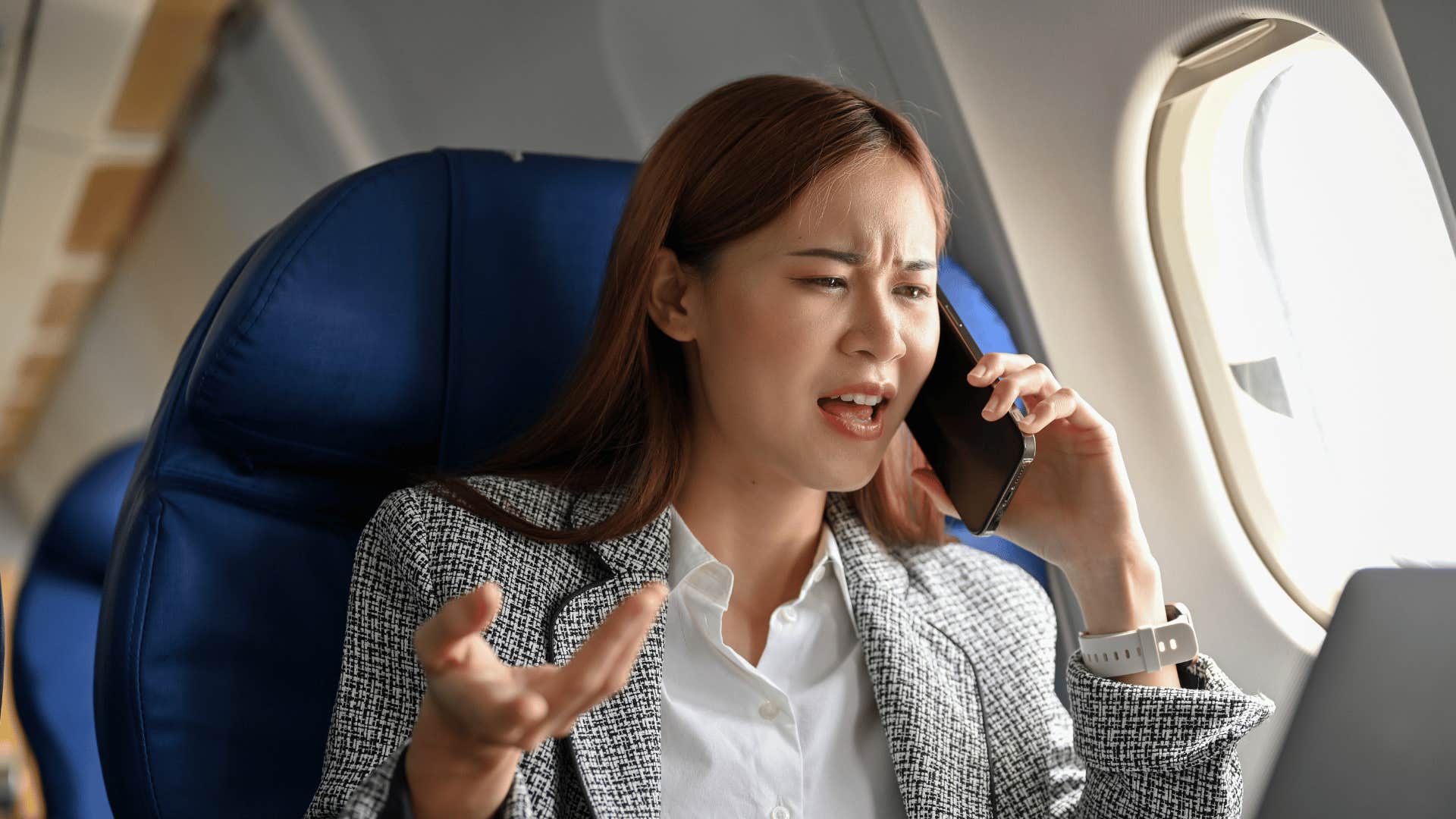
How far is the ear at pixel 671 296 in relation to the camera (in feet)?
4.81

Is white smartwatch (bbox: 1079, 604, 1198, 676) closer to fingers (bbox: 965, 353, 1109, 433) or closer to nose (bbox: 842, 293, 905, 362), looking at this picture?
fingers (bbox: 965, 353, 1109, 433)

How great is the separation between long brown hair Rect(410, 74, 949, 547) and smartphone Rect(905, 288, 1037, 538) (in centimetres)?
15

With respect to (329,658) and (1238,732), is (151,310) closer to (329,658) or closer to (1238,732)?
(329,658)

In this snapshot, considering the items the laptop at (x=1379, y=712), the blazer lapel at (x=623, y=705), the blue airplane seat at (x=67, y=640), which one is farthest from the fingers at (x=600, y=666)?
the blue airplane seat at (x=67, y=640)

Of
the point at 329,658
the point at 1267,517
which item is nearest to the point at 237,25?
the point at 329,658

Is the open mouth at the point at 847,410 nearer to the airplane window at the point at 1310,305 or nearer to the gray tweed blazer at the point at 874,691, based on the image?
the gray tweed blazer at the point at 874,691

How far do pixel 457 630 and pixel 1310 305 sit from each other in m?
1.29

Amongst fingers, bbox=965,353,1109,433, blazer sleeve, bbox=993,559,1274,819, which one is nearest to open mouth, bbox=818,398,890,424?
fingers, bbox=965,353,1109,433

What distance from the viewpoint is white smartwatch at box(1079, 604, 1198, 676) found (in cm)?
134

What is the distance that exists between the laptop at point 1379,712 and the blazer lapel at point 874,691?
41 centimetres

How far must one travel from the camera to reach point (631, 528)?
4.64 feet

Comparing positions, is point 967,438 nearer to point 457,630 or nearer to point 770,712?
point 770,712

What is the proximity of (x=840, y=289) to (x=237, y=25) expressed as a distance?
2.06m

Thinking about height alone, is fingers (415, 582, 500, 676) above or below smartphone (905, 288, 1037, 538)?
above
